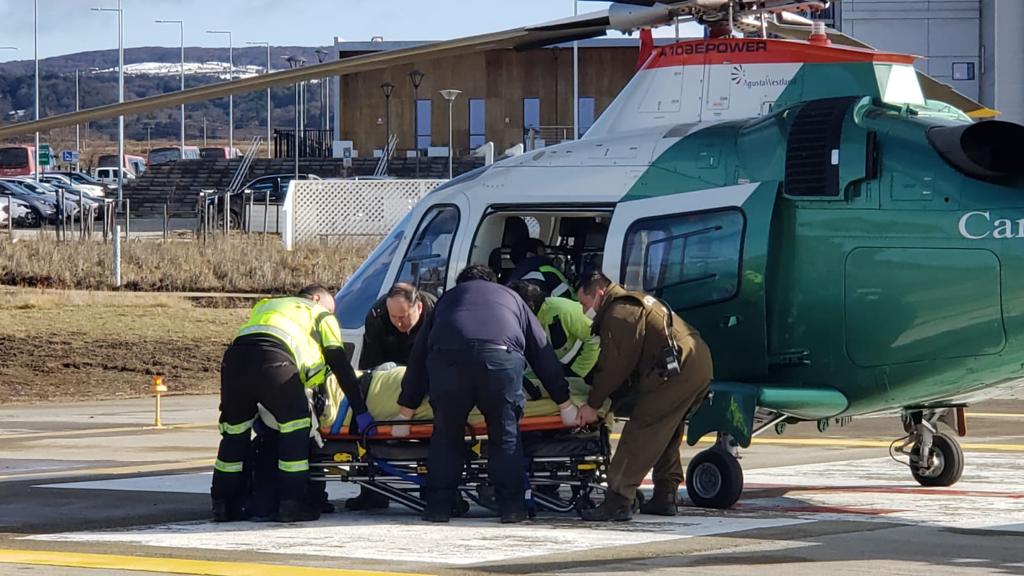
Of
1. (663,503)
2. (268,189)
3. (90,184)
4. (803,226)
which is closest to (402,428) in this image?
(663,503)

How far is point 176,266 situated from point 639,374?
1016 inches

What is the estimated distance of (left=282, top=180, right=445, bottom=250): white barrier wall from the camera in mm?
45531

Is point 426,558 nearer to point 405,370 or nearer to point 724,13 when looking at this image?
point 405,370

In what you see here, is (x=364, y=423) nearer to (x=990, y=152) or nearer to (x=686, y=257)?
(x=686, y=257)

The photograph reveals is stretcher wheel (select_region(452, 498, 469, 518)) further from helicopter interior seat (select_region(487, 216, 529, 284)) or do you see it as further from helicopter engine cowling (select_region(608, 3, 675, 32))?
helicopter engine cowling (select_region(608, 3, 675, 32))

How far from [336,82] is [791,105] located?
6035cm

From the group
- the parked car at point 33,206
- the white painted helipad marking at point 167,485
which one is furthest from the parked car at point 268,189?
the white painted helipad marking at point 167,485

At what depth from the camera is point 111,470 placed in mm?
14555

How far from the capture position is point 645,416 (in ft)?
35.9

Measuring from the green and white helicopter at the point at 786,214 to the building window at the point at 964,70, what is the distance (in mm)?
41830

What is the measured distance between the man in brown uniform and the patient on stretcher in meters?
0.30

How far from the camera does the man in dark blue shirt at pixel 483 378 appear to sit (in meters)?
10.6

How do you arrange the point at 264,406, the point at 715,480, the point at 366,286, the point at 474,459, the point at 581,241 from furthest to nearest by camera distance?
the point at 581,241 → the point at 366,286 → the point at 715,480 → the point at 474,459 → the point at 264,406

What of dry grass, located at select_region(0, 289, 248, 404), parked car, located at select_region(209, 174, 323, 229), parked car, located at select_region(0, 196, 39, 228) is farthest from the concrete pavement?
parked car, located at select_region(0, 196, 39, 228)
